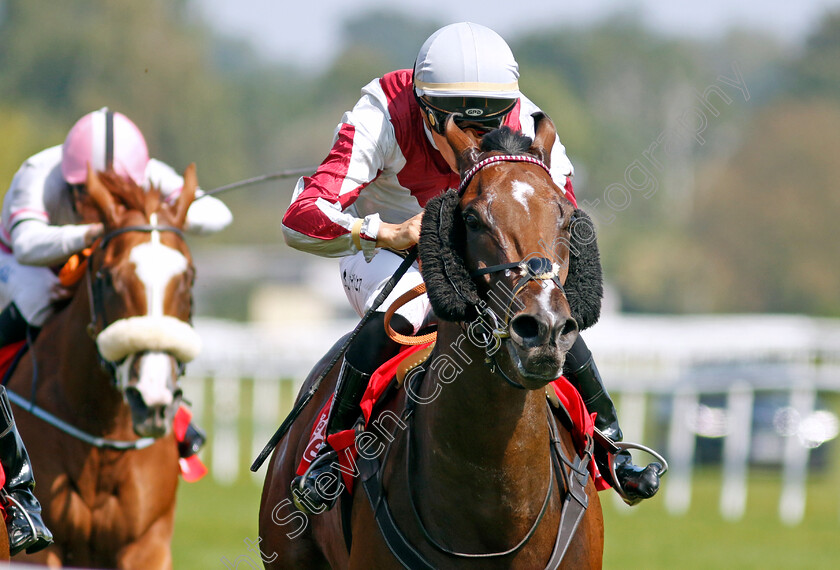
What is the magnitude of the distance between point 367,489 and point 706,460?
1288cm

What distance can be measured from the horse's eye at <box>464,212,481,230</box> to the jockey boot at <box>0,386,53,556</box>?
192 centimetres

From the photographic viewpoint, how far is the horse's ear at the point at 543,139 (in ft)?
13.3

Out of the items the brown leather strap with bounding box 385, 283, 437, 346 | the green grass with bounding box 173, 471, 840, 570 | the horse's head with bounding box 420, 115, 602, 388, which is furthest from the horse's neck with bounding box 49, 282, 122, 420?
the green grass with bounding box 173, 471, 840, 570

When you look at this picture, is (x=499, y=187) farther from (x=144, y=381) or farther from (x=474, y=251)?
(x=144, y=381)

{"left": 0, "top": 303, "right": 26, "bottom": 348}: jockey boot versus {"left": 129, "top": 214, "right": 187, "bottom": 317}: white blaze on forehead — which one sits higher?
{"left": 129, "top": 214, "right": 187, "bottom": 317}: white blaze on forehead

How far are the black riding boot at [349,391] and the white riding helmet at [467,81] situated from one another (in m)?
0.80

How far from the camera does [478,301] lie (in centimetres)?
375

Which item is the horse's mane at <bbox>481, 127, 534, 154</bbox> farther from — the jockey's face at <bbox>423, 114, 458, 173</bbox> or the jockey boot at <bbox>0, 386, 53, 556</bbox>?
the jockey boot at <bbox>0, 386, 53, 556</bbox>

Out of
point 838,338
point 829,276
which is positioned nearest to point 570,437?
point 838,338

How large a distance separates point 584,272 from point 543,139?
544 mm

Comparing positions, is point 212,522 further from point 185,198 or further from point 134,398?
point 134,398

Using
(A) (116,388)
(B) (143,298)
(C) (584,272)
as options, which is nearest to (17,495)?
(B) (143,298)

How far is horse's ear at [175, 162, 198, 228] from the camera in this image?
6.11 metres

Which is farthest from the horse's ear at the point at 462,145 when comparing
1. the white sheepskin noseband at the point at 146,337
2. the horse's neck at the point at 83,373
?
the horse's neck at the point at 83,373
